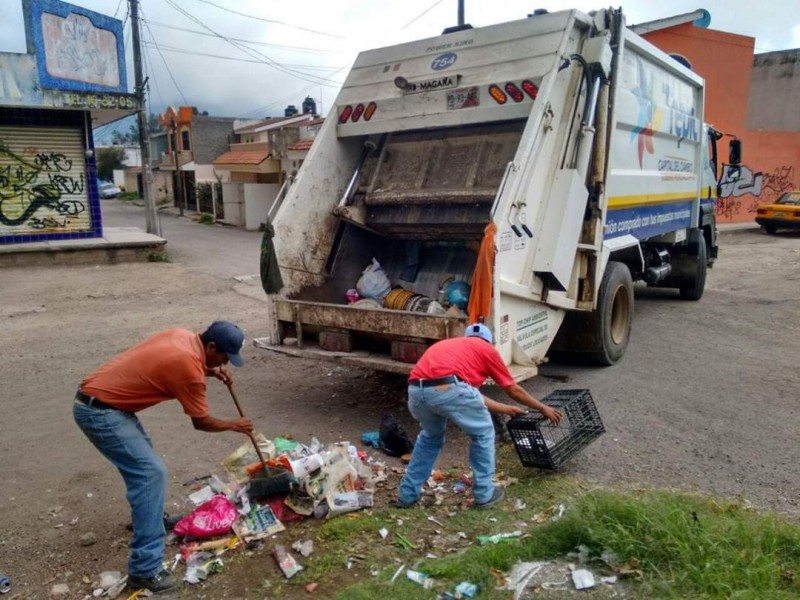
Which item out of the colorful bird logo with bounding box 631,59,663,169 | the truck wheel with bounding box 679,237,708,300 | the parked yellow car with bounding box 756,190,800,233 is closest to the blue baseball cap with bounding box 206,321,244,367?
the colorful bird logo with bounding box 631,59,663,169

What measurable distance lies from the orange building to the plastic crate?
14.7 metres

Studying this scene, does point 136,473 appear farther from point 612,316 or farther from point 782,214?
point 782,214

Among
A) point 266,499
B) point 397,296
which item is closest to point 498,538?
point 266,499

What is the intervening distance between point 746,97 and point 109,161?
167ft

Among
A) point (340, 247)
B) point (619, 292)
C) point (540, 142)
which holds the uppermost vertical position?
point (540, 142)

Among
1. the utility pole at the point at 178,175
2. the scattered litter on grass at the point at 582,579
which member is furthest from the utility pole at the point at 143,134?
the scattered litter on grass at the point at 582,579

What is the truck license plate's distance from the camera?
4934 mm

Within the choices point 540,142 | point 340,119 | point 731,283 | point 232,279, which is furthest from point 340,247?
point 731,283

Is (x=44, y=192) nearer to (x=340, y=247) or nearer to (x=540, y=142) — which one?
(x=340, y=247)

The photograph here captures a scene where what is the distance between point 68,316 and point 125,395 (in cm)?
664

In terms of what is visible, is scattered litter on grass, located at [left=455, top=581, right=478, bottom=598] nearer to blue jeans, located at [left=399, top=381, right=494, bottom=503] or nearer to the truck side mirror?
blue jeans, located at [left=399, top=381, right=494, bottom=503]

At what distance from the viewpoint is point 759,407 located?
4.82m

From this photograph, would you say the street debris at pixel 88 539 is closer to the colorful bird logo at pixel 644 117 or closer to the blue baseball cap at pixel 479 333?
the blue baseball cap at pixel 479 333

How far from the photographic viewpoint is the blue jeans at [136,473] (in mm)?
2906
